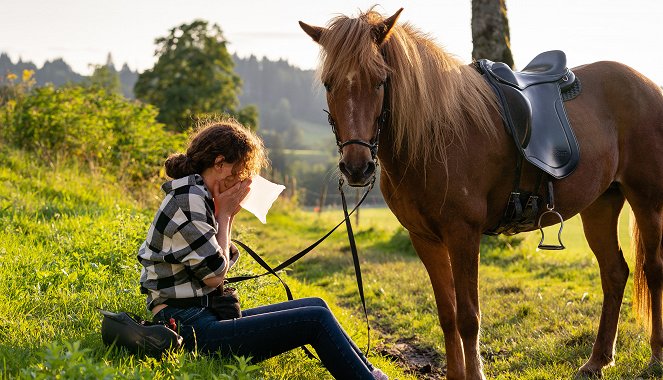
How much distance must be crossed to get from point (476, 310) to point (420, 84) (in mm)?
1373

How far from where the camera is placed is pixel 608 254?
4.66 metres

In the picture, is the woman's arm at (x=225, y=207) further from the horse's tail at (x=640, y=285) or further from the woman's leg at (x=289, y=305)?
the horse's tail at (x=640, y=285)

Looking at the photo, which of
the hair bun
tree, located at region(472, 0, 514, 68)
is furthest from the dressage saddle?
tree, located at region(472, 0, 514, 68)

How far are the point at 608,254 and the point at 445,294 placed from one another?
1.61 metres

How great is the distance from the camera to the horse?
3.18 m

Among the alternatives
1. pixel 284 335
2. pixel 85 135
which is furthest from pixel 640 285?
pixel 85 135

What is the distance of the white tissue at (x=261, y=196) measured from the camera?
3508mm

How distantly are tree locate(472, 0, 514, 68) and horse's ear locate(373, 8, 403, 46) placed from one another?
5654 millimetres

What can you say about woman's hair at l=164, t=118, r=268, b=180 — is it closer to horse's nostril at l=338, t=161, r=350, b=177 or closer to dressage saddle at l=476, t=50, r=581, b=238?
horse's nostril at l=338, t=161, r=350, b=177

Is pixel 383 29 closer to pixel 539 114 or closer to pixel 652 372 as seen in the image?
pixel 539 114

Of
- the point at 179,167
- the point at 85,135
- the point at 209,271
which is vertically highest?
the point at 179,167

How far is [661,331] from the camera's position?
4.27 meters

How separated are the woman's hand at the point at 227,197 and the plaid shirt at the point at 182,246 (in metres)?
0.13

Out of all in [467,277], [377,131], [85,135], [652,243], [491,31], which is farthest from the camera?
[85,135]
